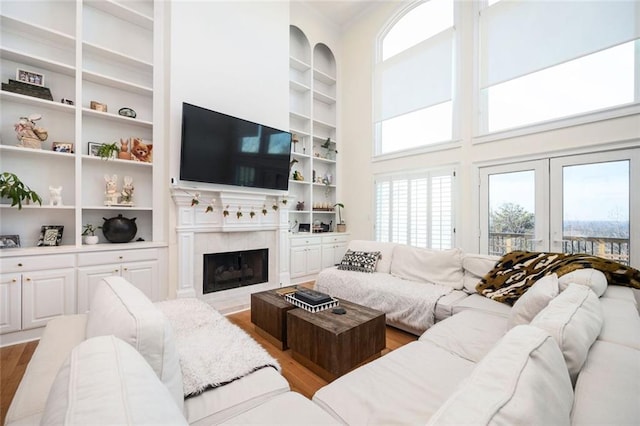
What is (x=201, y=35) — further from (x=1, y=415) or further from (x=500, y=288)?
(x=500, y=288)

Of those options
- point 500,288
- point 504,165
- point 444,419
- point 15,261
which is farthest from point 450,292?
point 15,261

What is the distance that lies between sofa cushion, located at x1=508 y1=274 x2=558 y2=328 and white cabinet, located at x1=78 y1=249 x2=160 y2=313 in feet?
11.2

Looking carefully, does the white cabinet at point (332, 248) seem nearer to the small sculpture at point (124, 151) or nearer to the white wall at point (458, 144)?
the white wall at point (458, 144)

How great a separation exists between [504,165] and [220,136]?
385 cm

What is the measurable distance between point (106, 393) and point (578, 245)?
4303 mm

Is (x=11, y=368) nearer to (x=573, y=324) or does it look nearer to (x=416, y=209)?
(x=573, y=324)

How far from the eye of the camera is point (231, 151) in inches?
144

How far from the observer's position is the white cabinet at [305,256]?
15.2 feet

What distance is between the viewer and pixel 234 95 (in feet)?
12.7

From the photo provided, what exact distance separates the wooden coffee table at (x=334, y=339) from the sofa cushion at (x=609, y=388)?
1303 millimetres

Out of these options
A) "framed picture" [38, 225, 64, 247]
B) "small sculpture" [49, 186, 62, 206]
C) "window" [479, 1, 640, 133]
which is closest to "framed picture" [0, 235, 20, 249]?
"framed picture" [38, 225, 64, 247]

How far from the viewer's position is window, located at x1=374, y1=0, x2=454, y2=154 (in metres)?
4.23

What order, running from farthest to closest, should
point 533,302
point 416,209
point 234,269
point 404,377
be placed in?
point 416,209
point 234,269
point 533,302
point 404,377

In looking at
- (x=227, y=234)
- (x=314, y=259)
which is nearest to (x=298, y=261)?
(x=314, y=259)
